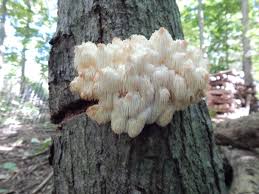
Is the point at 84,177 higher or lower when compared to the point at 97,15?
lower

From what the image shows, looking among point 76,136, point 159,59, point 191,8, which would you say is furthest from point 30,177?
point 191,8

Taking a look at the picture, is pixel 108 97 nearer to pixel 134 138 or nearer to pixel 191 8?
pixel 134 138

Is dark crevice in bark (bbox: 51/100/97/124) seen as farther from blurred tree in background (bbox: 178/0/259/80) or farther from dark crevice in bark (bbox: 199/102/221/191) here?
blurred tree in background (bbox: 178/0/259/80)

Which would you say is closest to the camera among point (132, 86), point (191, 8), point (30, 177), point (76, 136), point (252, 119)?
point (132, 86)

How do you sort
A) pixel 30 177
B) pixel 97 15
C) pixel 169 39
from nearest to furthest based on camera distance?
pixel 169 39 < pixel 97 15 < pixel 30 177

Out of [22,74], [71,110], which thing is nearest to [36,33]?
[22,74]

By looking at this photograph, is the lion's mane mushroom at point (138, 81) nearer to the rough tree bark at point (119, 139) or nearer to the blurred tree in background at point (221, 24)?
the rough tree bark at point (119, 139)
